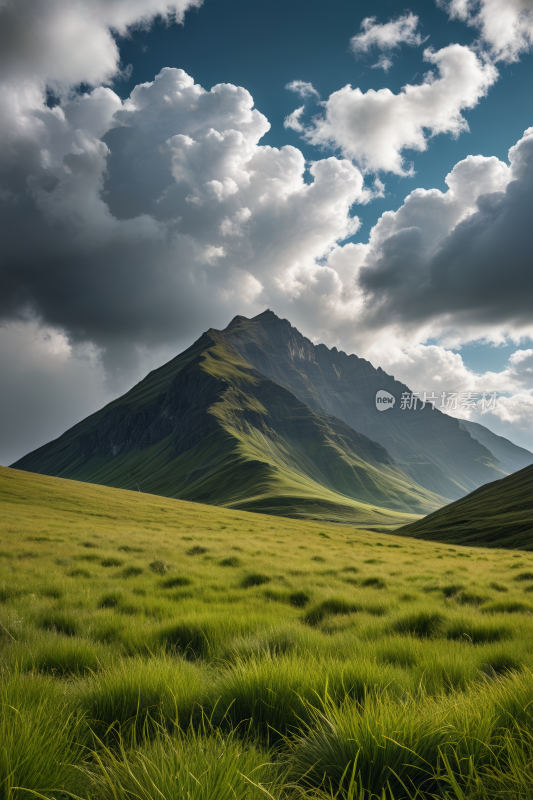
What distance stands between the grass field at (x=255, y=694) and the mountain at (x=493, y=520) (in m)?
57.4

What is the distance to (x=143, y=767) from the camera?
1.80 meters

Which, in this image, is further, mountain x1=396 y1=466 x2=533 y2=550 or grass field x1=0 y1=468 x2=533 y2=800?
mountain x1=396 y1=466 x2=533 y2=550

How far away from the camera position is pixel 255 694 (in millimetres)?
3027

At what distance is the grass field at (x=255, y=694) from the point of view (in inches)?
78.5

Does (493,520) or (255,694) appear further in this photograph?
(493,520)

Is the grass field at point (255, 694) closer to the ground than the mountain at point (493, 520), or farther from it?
farther from it

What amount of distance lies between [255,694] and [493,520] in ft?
274

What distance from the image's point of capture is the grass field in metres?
1.99

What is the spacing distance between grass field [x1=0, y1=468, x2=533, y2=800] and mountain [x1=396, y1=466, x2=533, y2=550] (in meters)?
57.4

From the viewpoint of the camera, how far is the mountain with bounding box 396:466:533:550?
2308 inches

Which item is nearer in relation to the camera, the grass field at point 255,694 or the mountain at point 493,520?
the grass field at point 255,694

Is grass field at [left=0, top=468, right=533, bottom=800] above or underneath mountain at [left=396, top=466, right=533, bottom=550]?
above

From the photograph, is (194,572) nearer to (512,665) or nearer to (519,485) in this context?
(512,665)

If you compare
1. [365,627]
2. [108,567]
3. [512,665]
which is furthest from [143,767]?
[108,567]
